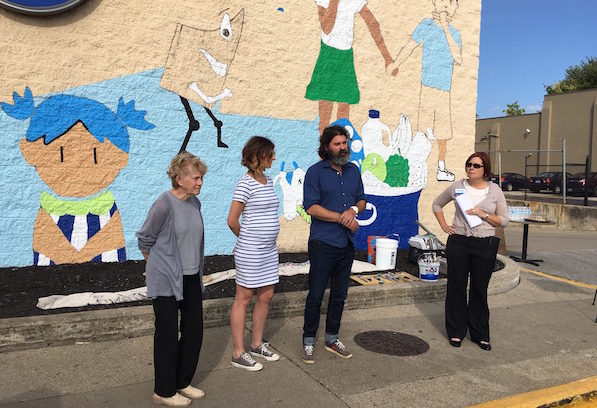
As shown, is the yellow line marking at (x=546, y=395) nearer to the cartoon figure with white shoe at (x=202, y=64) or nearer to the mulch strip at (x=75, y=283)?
the mulch strip at (x=75, y=283)

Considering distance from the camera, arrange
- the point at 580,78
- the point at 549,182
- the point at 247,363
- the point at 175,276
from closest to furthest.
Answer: the point at 175,276, the point at 247,363, the point at 549,182, the point at 580,78

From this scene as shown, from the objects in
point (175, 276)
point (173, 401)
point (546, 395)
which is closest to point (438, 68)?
point (546, 395)

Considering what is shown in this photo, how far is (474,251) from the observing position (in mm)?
4770

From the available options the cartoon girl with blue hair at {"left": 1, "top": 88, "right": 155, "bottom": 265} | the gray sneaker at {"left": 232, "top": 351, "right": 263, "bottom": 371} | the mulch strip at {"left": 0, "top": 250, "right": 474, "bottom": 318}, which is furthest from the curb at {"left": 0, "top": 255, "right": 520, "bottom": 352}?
the cartoon girl with blue hair at {"left": 1, "top": 88, "right": 155, "bottom": 265}

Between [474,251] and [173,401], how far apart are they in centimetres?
308

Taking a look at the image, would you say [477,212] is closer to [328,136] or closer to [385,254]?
[328,136]

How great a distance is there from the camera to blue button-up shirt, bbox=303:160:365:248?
415 cm

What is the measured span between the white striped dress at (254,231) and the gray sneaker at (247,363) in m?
0.61

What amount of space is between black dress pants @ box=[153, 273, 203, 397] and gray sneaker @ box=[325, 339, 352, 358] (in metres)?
1.41

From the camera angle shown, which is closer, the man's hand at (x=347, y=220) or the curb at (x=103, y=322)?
the man's hand at (x=347, y=220)

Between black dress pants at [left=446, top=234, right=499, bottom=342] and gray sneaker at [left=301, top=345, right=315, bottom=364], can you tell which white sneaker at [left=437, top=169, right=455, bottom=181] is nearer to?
black dress pants at [left=446, top=234, right=499, bottom=342]

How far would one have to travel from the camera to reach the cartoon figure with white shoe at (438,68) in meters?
9.57

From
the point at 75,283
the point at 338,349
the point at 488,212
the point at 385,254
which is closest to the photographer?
the point at 338,349

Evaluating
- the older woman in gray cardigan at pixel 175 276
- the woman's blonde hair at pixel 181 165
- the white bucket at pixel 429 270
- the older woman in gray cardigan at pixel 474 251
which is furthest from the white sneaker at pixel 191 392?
the white bucket at pixel 429 270
